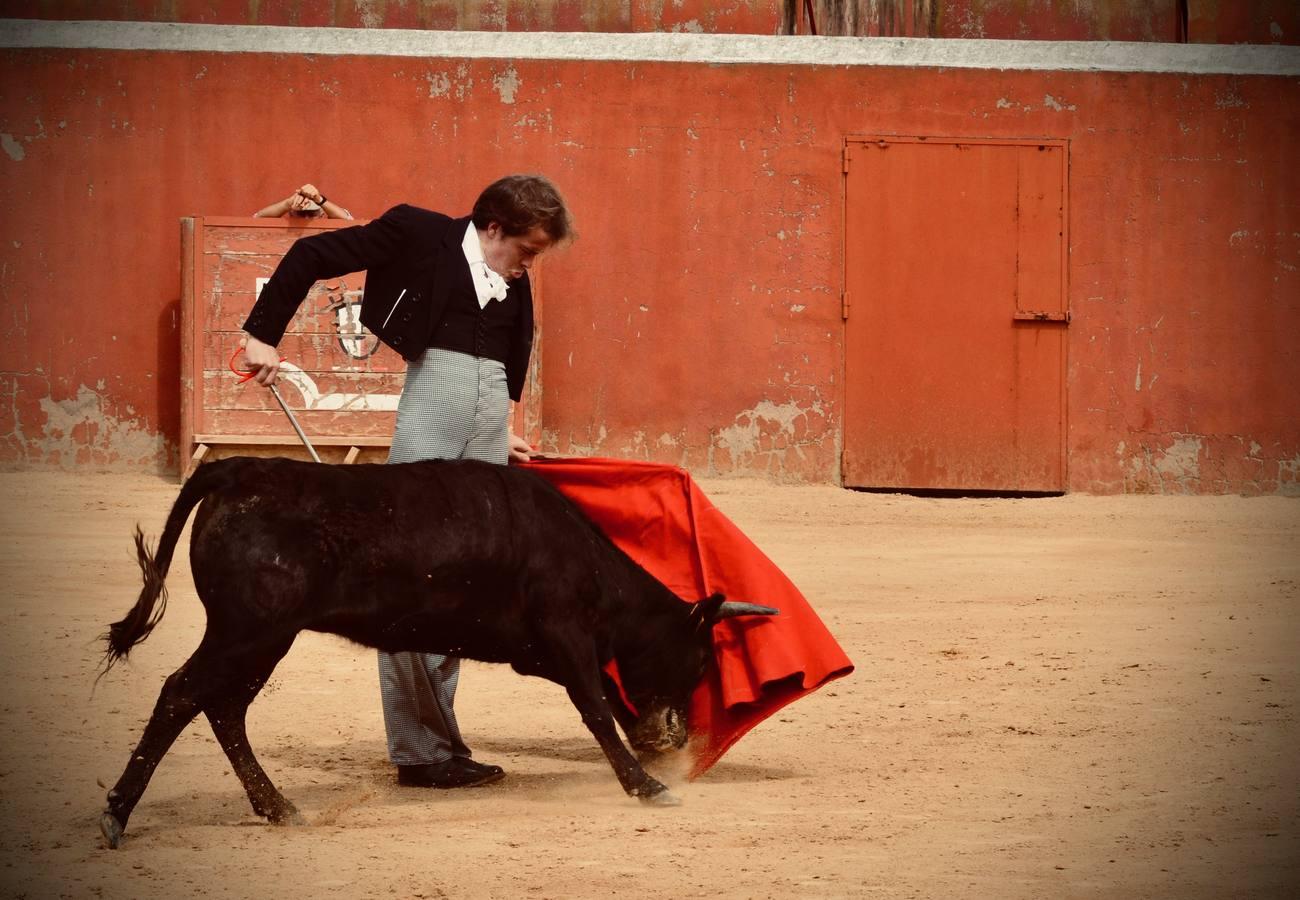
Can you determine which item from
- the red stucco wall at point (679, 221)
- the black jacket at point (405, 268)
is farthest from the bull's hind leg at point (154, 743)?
the red stucco wall at point (679, 221)

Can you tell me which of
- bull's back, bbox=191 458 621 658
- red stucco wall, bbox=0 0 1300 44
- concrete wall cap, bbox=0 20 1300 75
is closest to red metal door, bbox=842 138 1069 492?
concrete wall cap, bbox=0 20 1300 75

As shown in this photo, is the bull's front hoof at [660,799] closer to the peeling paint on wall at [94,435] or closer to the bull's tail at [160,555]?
the bull's tail at [160,555]

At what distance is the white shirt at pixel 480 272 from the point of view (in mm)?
4715

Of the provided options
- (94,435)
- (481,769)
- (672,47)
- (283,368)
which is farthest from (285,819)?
(672,47)

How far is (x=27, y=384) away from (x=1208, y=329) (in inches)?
321

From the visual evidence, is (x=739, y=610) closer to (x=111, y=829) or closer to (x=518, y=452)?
(x=518, y=452)

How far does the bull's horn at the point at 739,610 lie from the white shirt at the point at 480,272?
1067mm

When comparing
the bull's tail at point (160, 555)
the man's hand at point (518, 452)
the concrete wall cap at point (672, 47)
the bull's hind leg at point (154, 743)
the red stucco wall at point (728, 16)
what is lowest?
the bull's hind leg at point (154, 743)

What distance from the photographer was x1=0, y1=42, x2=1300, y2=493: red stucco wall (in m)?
11.8

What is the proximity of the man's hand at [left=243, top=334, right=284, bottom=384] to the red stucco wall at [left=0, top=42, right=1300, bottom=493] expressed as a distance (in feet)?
24.6

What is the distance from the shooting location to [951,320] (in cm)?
1188

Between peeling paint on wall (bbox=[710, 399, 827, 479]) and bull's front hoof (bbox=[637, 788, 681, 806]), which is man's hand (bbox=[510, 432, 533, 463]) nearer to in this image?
bull's front hoof (bbox=[637, 788, 681, 806])

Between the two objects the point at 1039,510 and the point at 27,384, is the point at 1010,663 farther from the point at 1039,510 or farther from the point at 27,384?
the point at 27,384

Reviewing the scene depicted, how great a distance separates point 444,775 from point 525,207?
1.61 m
